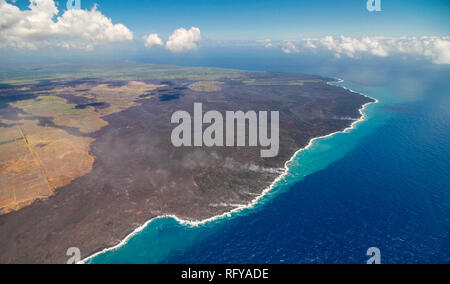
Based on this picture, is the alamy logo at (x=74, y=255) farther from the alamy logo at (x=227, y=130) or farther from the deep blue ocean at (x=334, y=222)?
the alamy logo at (x=227, y=130)

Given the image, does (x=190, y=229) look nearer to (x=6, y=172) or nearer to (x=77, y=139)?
(x=6, y=172)

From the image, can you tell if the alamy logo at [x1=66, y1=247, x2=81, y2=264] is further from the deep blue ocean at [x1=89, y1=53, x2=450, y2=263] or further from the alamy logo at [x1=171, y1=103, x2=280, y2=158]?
the alamy logo at [x1=171, y1=103, x2=280, y2=158]

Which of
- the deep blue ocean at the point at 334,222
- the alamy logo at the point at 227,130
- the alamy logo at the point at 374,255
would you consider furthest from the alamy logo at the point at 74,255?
the alamy logo at the point at 374,255

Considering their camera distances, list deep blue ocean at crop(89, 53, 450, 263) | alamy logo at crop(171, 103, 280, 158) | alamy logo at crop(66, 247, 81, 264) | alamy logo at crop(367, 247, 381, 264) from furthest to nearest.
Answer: alamy logo at crop(171, 103, 280, 158), deep blue ocean at crop(89, 53, 450, 263), alamy logo at crop(66, 247, 81, 264), alamy logo at crop(367, 247, 381, 264)

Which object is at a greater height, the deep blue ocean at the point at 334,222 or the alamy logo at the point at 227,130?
the alamy logo at the point at 227,130

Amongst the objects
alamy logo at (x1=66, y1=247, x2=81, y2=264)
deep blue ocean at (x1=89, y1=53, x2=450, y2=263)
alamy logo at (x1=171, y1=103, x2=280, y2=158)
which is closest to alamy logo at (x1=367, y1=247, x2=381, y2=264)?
deep blue ocean at (x1=89, y1=53, x2=450, y2=263)

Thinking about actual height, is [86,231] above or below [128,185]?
below

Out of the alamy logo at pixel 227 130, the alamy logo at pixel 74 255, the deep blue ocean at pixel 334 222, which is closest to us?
the alamy logo at pixel 74 255

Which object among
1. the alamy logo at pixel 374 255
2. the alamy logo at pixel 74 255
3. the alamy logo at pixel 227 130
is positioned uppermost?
the alamy logo at pixel 227 130
